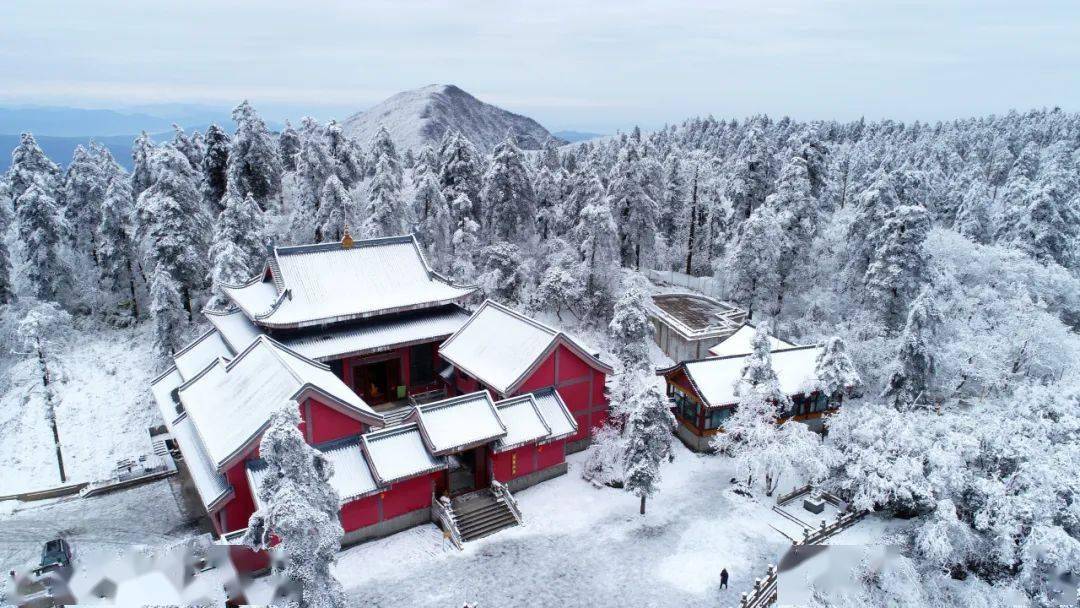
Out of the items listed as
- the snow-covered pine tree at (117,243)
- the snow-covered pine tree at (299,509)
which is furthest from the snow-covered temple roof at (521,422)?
the snow-covered pine tree at (117,243)

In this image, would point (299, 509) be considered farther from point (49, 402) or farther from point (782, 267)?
point (782, 267)

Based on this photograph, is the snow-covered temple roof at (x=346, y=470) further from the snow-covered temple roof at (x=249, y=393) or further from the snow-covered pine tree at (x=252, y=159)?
the snow-covered pine tree at (x=252, y=159)

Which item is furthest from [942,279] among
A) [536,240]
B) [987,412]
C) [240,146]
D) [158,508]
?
[240,146]

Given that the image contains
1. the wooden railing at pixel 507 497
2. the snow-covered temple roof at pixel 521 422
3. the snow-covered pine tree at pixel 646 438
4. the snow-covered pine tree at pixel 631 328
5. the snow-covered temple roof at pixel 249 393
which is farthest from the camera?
the snow-covered pine tree at pixel 631 328

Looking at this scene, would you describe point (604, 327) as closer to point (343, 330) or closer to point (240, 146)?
point (343, 330)

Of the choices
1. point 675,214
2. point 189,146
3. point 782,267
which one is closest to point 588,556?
point 782,267

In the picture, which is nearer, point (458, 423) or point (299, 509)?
point (299, 509)

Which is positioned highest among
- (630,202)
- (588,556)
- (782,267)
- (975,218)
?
(630,202)
